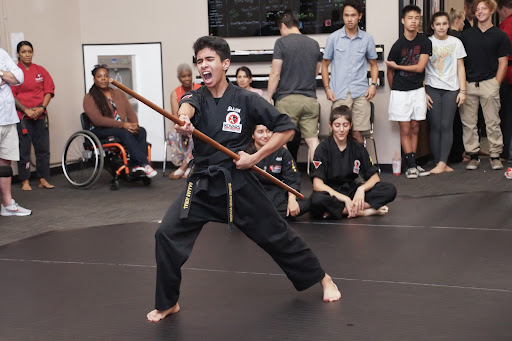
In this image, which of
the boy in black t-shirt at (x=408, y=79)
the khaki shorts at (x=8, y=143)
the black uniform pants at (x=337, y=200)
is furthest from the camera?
the boy in black t-shirt at (x=408, y=79)

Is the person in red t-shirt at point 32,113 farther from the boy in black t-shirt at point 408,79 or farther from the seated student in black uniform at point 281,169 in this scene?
the boy in black t-shirt at point 408,79

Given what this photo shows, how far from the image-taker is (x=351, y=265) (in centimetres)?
371

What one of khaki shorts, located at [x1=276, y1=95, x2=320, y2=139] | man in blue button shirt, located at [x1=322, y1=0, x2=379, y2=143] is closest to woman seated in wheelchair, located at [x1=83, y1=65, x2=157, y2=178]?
khaki shorts, located at [x1=276, y1=95, x2=320, y2=139]

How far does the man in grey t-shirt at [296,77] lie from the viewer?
6.38 meters

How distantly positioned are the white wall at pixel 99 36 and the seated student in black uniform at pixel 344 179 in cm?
223

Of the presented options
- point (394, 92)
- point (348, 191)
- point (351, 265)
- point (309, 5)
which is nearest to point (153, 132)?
point (309, 5)

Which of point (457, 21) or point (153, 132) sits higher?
point (457, 21)

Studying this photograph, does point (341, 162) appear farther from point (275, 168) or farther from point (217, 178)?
point (217, 178)

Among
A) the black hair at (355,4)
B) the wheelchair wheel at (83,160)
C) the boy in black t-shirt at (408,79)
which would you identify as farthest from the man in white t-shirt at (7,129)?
the boy in black t-shirt at (408,79)

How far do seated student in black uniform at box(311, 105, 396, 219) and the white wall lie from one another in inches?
87.7

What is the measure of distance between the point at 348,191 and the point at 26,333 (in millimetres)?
2754

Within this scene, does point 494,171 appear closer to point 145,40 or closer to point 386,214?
point 386,214

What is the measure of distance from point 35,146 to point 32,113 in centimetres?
35

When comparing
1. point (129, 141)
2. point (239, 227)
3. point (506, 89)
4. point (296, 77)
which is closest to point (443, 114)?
point (506, 89)
